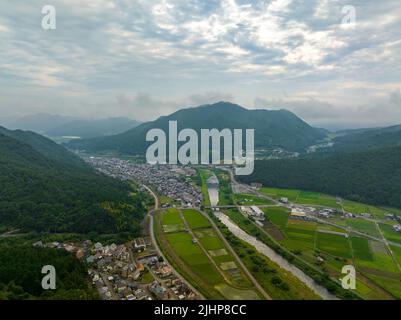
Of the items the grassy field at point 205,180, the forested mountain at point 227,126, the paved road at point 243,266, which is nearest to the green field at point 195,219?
the paved road at point 243,266

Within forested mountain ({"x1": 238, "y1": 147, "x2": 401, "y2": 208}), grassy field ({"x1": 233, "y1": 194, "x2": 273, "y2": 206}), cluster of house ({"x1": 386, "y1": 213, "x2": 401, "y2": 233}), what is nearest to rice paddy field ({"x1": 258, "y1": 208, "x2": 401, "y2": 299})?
cluster of house ({"x1": 386, "y1": 213, "x2": 401, "y2": 233})

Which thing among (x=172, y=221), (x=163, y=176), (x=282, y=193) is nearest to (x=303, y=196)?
(x=282, y=193)

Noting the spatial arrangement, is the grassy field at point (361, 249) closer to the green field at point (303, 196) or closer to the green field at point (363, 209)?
the green field at point (363, 209)

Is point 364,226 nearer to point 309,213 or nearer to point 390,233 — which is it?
point 390,233

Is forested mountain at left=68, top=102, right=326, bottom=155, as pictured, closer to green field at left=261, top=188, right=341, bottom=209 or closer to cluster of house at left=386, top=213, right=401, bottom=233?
green field at left=261, top=188, right=341, bottom=209
